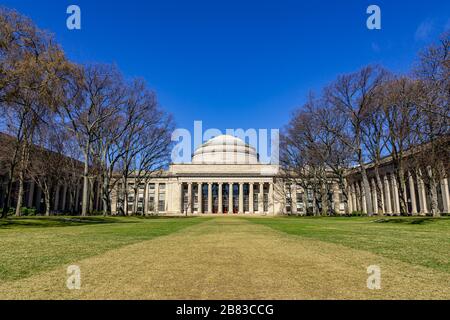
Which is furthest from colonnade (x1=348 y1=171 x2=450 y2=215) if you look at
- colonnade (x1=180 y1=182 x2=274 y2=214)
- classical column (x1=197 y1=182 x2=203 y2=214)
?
classical column (x1=197 y1=182 x2=203 y2=214)

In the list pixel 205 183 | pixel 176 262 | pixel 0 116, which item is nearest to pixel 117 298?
pixel 176 262

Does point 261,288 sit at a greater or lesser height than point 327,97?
lesser

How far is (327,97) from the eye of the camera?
39.2 meters

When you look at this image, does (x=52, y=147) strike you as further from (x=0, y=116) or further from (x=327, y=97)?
(x=327, y=97)

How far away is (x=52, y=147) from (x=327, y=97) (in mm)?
38275

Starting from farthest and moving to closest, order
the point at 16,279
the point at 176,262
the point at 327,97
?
the point at 327,97 < the point at 176,262 < the point at 16,279

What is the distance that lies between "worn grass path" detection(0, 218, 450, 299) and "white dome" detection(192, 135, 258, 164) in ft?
327

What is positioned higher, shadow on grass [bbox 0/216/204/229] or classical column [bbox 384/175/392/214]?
classical column [bbox 384/175/392/214]

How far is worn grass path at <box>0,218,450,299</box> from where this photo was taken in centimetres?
466

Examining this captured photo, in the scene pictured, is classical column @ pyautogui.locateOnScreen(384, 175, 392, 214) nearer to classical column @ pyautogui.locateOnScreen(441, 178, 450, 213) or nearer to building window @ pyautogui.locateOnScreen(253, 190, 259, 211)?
classical column @ pyautogui.locateOnScreen(441, 178, 450, 213)

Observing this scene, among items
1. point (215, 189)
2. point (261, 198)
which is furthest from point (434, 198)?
point (215, 189)

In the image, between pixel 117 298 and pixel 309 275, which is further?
pixel 309 275

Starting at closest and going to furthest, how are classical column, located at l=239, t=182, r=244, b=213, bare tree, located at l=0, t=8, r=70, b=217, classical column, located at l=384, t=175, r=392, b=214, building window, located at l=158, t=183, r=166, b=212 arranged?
bare tree, located at l=0, t=8, r=70, b=217 → classical column, located at l=384, t=175, r=392, b=214 → classical column, located at l=239, t=182, r=244, b=213 → building window, located at l=158, t=183, r=166, b=212

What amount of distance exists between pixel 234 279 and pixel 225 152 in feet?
346
